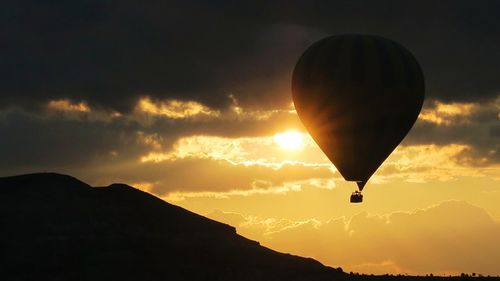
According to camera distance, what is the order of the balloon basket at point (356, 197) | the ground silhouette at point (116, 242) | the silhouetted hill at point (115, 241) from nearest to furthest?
the balloon basket at point (356, 197), the ground silhouette at point (116, 242), the silhouetted hill at point (115, 241)

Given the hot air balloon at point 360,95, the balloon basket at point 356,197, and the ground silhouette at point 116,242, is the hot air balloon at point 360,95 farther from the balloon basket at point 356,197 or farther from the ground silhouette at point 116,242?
the ground silhouette at point 116,242

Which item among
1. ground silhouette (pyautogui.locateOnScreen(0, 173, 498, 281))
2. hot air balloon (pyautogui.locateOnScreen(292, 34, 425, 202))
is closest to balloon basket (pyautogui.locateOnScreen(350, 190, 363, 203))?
hot air balloon (pyautogui.locateOnScreen(292, 34, 425, 202))

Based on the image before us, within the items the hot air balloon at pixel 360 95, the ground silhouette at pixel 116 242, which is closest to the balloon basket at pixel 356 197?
the hot air balloon at pixel 360 95

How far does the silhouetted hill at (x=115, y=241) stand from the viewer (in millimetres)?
99000

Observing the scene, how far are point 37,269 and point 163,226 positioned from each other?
20.4 metres

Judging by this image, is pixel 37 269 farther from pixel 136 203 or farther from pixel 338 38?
pixel 338 38

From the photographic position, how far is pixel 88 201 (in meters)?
116

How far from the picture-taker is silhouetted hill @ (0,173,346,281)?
9900 centimetres

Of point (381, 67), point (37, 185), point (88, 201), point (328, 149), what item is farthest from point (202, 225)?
point (381, 67)

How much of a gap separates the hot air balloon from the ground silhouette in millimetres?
16190

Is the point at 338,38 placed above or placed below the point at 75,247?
above

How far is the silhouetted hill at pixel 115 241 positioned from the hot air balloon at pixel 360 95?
1851cm

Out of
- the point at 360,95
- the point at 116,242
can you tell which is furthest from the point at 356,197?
the point at 116,242

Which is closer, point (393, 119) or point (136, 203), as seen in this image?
point (393, 119)
